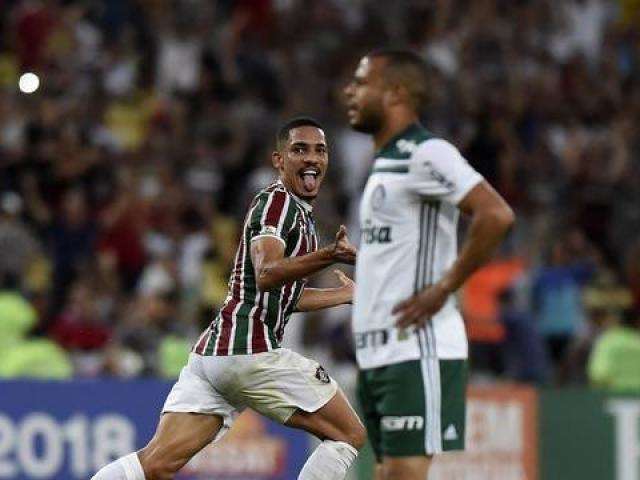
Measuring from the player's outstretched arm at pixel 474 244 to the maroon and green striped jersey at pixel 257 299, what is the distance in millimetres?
1354

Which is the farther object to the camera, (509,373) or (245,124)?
(245,124)

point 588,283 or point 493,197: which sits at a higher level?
point 493,197

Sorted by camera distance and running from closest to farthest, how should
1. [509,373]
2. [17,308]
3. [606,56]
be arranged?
[17,308] < [509,373] < [606,56]

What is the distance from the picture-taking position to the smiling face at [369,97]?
675 cm

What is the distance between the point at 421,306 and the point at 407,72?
93cm

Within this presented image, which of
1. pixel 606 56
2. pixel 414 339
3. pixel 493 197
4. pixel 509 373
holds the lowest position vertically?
pixel 509 373

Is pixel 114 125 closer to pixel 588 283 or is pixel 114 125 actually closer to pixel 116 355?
pixel 116 355

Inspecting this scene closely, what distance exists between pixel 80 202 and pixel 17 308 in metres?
1.99

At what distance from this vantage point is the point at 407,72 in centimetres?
675

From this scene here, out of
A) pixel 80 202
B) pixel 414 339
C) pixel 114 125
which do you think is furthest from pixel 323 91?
pixel 414 339

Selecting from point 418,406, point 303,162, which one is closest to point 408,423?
point 418,406

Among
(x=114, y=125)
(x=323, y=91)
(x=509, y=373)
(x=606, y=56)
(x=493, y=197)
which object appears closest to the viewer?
(x=493, y=197)

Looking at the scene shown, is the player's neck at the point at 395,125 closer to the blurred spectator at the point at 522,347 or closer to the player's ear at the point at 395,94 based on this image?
the player's ear at the point at 395,94

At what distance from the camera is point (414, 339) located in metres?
6.72
